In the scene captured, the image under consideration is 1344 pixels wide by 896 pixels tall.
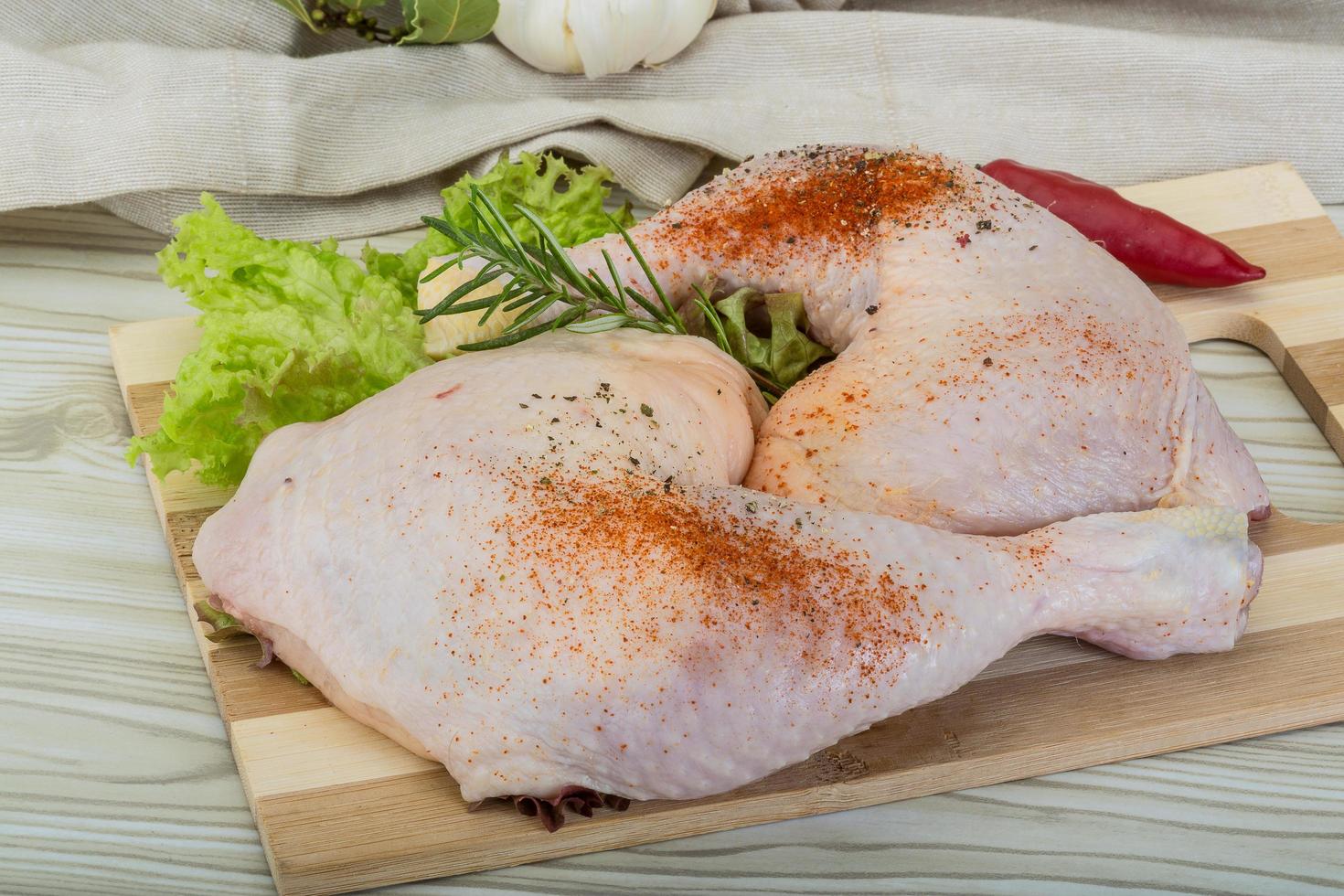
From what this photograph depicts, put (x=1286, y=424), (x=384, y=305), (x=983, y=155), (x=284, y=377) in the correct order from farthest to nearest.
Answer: (x=983, y=155), (x=1286, y=424), (x=384, y=305), (x=284, y=377)

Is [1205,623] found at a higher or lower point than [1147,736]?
higher

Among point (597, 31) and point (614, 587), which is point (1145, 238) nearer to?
point (597, 31)

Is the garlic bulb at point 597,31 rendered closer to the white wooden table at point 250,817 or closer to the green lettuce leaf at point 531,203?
the green lettuce leaf at point 531,203

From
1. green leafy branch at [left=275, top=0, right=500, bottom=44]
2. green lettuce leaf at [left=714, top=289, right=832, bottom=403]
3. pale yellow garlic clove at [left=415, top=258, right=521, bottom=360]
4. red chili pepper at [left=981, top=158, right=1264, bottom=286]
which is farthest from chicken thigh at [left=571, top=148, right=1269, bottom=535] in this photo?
green leafy branch at [left=275, top=0, right=500, bottom=44]

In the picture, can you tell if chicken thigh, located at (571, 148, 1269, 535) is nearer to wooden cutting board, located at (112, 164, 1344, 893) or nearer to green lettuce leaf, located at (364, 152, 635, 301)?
wooden cutting board, located at (112, 164, 1344, 893)

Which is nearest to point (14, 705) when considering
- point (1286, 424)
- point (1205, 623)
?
point (1205, 623)

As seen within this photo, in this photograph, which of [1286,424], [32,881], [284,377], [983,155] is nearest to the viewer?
[32,881]

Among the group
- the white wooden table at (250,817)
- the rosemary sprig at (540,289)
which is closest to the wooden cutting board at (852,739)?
the white wooden table at (250,817)

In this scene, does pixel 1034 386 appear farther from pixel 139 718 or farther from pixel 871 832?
pixel 139 718

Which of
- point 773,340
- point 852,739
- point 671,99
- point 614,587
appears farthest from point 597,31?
point 852,739
